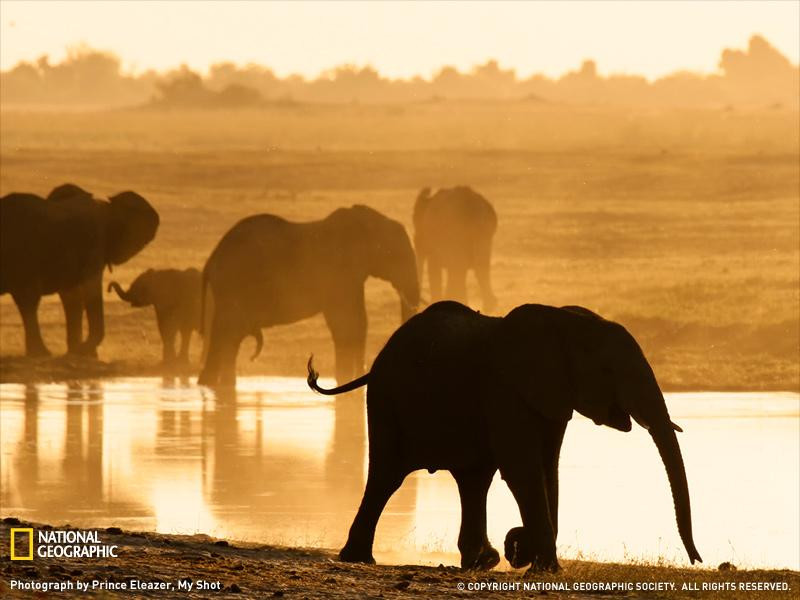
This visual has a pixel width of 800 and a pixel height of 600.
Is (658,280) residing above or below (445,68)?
below

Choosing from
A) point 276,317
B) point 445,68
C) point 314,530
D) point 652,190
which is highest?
point 445,68

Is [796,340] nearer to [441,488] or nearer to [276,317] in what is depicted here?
[276,317]

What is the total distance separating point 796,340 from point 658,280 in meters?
7.78

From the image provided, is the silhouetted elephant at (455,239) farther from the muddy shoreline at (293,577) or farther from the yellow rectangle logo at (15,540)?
the yellow rectangle logo at (15,540)

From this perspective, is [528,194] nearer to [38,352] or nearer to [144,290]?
[144,290]

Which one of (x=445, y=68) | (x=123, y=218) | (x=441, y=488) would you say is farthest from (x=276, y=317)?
(x=445, y=68)

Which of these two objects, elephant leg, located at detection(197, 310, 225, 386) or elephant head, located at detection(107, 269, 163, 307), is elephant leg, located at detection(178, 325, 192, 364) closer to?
elephant head, located at detection(107, 269, 163, 307)

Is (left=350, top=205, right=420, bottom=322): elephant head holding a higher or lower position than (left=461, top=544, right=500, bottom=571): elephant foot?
higher

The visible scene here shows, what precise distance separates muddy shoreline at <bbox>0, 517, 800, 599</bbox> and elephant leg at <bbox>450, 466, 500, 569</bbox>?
0.91 feet

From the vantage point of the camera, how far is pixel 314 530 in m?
13.3

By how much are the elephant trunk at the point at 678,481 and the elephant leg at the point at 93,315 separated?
16588 mm

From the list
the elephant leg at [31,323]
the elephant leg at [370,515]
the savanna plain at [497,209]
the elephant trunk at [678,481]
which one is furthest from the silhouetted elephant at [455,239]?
the elephant trunk at [678,481]

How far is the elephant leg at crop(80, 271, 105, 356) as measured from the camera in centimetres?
2578

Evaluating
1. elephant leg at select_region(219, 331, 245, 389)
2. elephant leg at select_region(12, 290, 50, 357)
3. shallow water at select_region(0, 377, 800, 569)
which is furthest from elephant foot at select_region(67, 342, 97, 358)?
shallow water at select_region(0, 377, 800, 569)
